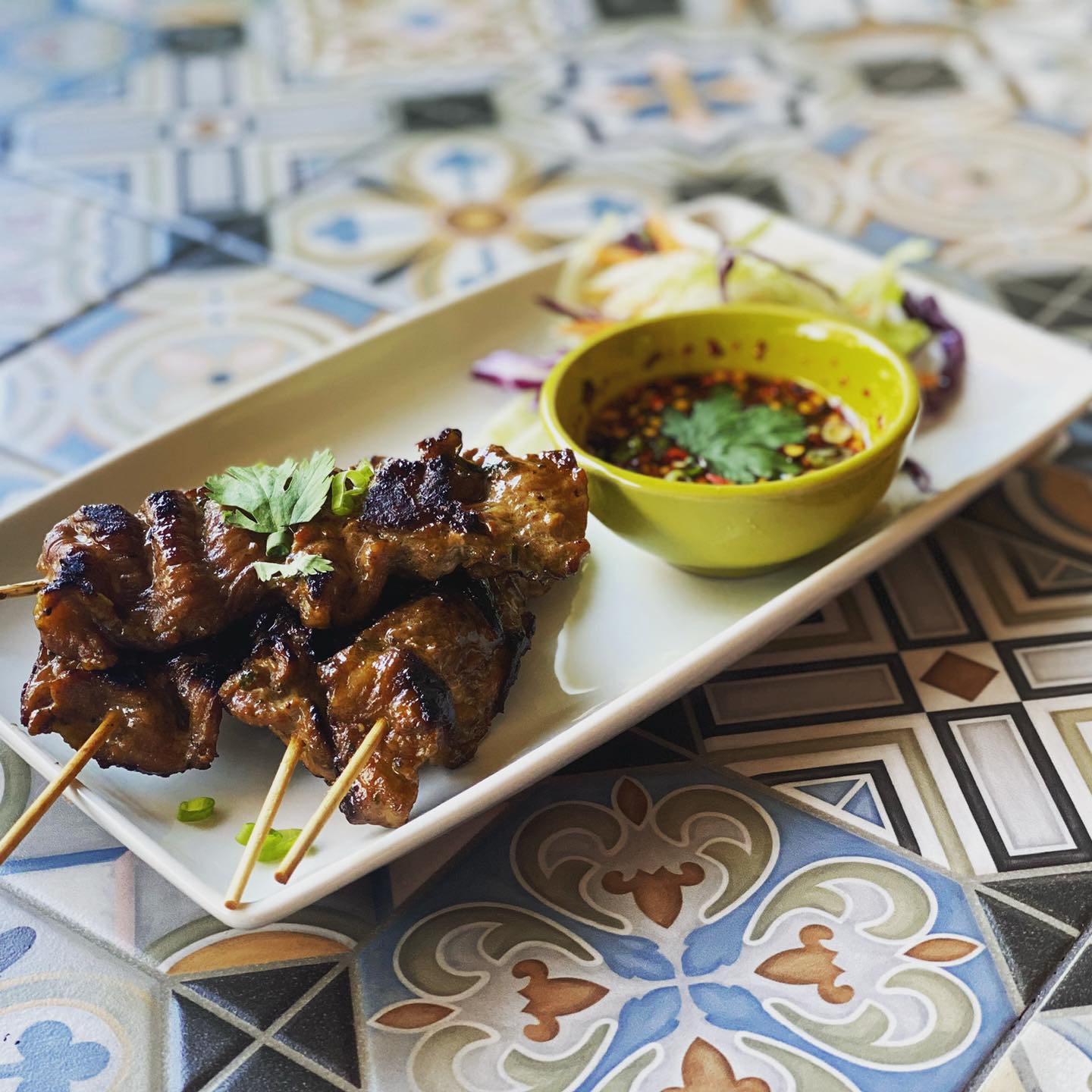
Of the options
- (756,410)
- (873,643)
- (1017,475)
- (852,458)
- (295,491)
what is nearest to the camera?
(295,491)

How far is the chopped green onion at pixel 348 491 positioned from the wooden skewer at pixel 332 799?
0.46 m

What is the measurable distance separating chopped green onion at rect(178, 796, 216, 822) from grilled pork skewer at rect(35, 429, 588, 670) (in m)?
0.30

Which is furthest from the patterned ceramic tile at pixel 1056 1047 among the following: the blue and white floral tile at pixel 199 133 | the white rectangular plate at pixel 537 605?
the blue and white floral tile at pixel 199 133

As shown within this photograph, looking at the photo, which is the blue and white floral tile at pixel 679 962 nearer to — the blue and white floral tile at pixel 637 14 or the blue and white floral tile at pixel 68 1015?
the blue and white floral tile at pixel 68 1015

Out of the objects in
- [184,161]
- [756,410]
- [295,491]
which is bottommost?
[184,161]

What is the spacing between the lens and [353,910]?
2459 mm

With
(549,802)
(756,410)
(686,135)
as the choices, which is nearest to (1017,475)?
(756,410)

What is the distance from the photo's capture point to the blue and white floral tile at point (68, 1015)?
7.20ft

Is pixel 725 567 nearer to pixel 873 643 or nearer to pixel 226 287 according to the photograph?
pixel 873 643

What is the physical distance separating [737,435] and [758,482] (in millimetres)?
241

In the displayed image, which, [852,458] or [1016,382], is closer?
[852,458]

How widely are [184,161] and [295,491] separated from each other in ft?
10.0

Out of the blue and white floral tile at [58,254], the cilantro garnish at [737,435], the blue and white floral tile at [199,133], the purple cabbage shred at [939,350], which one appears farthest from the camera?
the blue and white floral tile at [199,133]

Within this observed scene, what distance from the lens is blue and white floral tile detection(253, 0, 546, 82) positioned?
6.02 m
